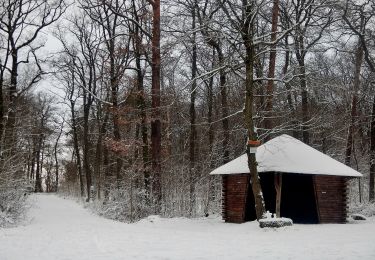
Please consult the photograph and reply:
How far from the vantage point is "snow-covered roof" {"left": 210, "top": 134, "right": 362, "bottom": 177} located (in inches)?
729

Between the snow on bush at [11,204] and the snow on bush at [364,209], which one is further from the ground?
the snow on bush at [11,204]

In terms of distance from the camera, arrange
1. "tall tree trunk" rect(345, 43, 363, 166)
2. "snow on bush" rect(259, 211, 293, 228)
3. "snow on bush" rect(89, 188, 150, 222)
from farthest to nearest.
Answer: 1. "tall tree trunk" rect(345, 43, 363, 166)
2. "snow on bush" rect(89, 188, 150, 222)
3. "snow on bush" rect(259, 211, 293, 228)

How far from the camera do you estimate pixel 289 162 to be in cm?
1883

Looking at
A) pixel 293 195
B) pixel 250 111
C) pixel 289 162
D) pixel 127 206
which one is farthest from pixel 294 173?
pixel 127 206

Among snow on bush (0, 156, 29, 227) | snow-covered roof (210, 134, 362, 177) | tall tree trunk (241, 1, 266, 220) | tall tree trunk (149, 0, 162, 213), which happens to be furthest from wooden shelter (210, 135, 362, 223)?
snow on bush (0, 156, 29, 227)

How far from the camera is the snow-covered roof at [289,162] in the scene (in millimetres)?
18516

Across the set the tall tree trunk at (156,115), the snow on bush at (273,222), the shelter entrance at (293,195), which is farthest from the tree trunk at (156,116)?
the snow on bush at (273,222)

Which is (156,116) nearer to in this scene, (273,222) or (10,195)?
(10,195)

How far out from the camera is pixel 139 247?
11.6 m

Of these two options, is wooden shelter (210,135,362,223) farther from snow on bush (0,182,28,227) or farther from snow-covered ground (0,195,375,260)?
snow on bush (0,182,28,227)

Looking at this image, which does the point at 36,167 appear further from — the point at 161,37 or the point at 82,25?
the point at 161,37

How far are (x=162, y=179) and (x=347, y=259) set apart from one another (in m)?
14.0

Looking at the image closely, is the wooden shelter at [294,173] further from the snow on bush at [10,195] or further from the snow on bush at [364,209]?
the snow on bush at [10,195]

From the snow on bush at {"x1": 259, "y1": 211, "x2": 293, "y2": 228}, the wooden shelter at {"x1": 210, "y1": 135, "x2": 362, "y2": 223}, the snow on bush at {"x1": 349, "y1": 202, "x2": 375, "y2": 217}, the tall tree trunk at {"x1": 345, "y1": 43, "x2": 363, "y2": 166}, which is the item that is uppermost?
the tall tree trunk at {"x1": 345, "y1": 43, "x2": 363, "y2": 166}
